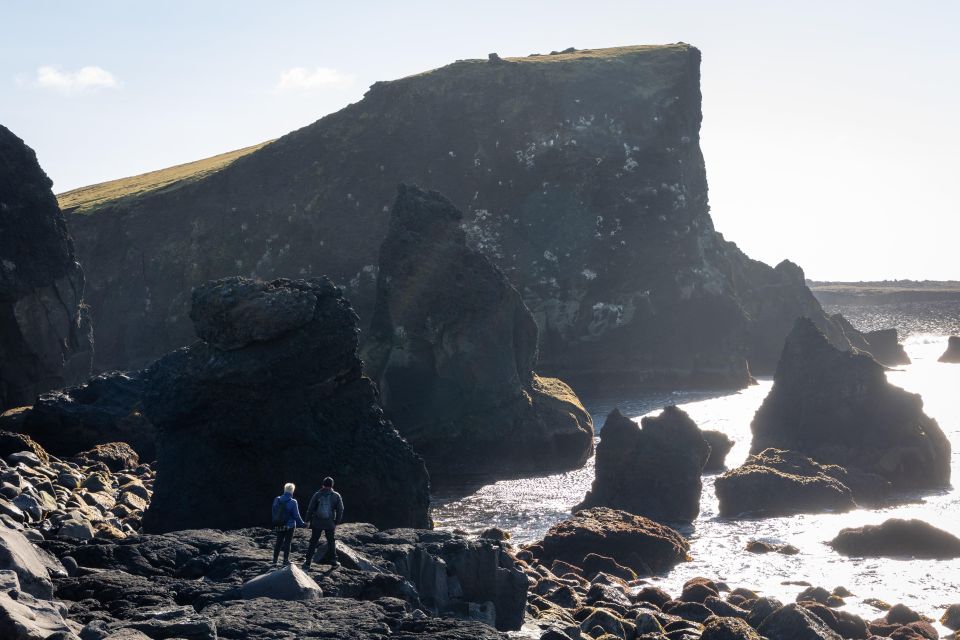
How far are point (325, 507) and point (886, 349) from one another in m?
123

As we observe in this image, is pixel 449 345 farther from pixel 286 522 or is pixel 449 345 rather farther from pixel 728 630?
pixel 286 522

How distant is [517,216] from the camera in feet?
348

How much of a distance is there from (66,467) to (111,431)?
10.4 m

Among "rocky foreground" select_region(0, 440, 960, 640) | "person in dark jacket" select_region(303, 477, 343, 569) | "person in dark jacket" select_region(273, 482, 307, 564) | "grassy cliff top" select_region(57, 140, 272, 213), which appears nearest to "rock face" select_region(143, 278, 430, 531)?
"rocky foreground" select_region(0, 440, 960, 640)

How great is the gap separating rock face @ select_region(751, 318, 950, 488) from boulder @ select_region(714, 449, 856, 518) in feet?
19.5

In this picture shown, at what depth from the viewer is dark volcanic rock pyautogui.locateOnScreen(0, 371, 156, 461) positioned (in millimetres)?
48312

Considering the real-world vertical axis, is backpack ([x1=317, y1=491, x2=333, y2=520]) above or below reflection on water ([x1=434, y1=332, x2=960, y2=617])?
above

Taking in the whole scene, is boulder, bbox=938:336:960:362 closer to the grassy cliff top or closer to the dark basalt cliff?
the dark basalt cliff

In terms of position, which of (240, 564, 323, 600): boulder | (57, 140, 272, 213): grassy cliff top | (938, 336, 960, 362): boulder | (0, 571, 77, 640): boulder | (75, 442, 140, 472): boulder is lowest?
(938, 336, 960, 362): boulder

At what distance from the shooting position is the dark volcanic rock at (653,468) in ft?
143

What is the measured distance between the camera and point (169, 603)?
18.1 metres

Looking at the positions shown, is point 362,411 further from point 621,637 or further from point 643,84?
point 643,84

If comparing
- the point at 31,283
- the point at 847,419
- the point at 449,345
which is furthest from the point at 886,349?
the point at 31,283

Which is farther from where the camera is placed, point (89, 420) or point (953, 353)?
point (953, 353)
